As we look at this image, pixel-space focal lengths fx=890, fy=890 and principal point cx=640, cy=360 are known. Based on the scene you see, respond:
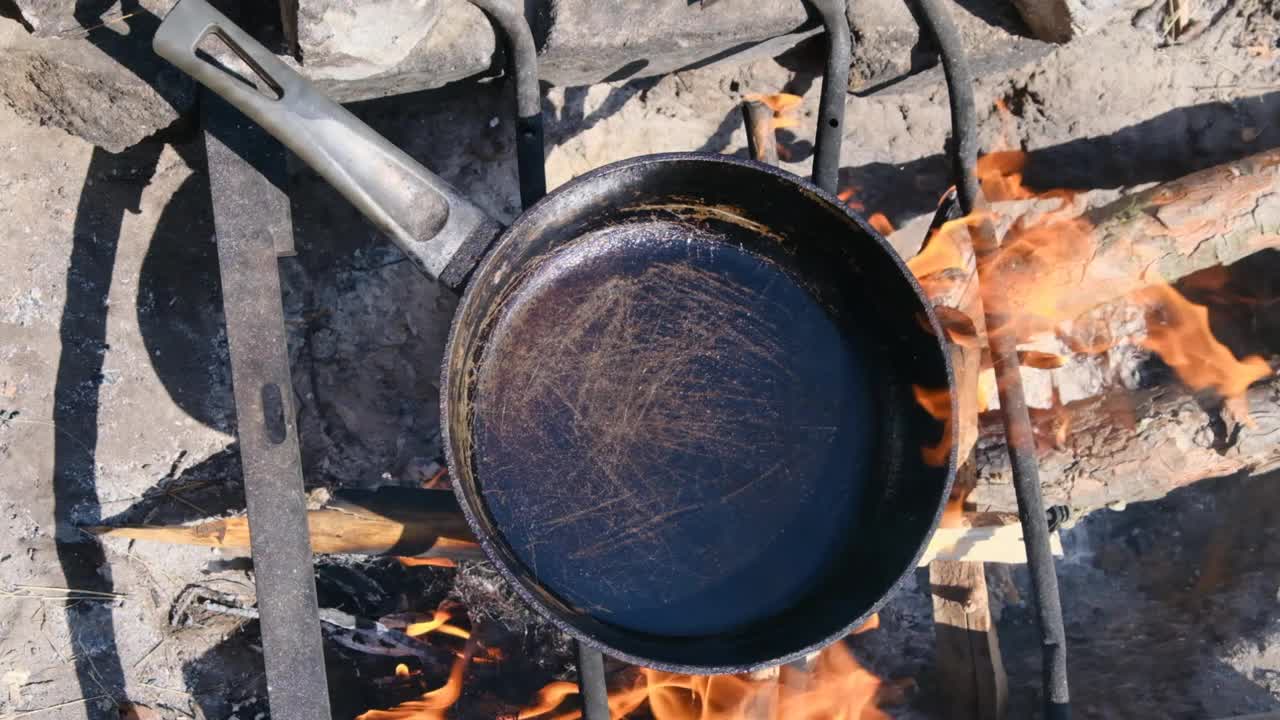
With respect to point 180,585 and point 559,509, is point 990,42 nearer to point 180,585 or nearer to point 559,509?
point 559,509

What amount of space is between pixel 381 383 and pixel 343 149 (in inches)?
39.7

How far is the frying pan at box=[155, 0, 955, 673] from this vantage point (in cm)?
223

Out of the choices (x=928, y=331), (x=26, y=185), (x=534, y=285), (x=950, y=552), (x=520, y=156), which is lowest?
(x=950, y=552)

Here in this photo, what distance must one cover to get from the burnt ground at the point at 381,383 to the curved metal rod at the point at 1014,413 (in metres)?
0.54

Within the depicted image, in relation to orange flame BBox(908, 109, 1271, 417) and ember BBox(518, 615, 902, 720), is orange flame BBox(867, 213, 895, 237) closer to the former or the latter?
orange flame BBox(908, 109, 1271, 417)

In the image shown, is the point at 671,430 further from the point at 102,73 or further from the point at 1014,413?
the point at 102,73

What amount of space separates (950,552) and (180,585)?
2.24 m

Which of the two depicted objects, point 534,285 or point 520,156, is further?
point 534,285

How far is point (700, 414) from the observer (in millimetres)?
2332

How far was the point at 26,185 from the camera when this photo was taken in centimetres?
248

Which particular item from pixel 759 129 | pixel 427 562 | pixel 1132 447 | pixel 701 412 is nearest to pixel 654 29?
pixel 759 129

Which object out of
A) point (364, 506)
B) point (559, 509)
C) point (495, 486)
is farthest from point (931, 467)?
point (364, 506)

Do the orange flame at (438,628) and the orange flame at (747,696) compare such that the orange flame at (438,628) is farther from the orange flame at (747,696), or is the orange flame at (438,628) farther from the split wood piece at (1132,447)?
the split wood piece at (1132,447)

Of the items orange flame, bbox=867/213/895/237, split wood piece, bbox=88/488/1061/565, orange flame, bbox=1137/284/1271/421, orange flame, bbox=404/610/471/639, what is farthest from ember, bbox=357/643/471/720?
orange flame, bbox=1137/284/1271/421
